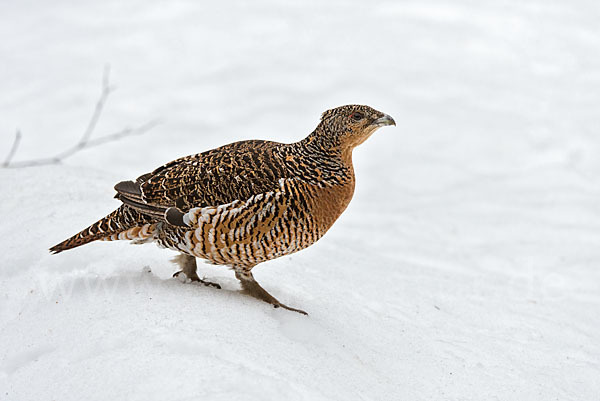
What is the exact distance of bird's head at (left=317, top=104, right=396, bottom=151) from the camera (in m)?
4.36

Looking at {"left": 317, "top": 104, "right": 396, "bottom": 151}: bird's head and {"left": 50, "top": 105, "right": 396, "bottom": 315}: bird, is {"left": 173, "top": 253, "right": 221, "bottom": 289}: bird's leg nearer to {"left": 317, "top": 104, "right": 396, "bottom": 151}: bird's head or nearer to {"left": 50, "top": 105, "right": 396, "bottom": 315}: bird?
{"left": 50, "top": 105, "right": 396, "bottom": 315}: bird

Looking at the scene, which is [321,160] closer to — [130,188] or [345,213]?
[130,188]

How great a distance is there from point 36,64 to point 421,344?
8631mm

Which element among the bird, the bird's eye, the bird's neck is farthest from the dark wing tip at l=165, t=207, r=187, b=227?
the bird's eye

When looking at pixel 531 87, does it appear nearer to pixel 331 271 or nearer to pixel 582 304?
pixel 582 304

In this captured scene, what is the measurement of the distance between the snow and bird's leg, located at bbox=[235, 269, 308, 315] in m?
0.17

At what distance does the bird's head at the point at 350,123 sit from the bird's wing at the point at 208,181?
368 mm

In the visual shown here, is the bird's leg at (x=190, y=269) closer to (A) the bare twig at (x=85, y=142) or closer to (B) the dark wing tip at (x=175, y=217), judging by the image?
(B) the dark wing tip at (x=175, y=217)

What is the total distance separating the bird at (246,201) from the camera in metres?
4.09

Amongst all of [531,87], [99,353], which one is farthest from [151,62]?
[99,353]

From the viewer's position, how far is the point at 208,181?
4199 mm

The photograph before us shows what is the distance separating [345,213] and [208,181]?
4.70 m

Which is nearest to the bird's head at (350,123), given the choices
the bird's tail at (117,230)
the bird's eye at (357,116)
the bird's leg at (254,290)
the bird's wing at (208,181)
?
the bird's eye at (357,116)

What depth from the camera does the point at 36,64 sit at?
36.8 feet
